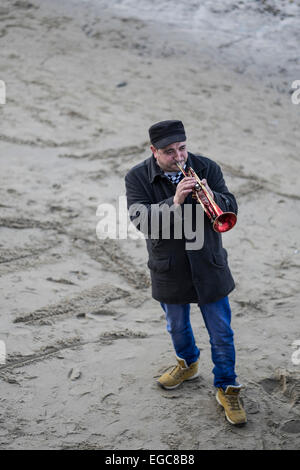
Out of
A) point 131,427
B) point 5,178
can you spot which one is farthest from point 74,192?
point 131,427

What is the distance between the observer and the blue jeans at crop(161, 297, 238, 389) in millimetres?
3227

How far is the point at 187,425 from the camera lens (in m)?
3.27

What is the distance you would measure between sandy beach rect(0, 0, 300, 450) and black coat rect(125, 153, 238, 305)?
80 cm

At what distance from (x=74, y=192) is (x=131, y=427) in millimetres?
3566

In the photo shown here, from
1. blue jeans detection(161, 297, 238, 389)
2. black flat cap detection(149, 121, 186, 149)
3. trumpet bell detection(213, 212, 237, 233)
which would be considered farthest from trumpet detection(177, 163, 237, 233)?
blue jeans detection(161, 297, 238, 389)

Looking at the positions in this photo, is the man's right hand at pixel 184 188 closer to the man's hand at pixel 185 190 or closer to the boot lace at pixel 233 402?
the man's hand at pixel 185 190

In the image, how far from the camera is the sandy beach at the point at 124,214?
11.2 feet

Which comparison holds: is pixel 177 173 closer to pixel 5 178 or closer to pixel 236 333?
pixel 236 333

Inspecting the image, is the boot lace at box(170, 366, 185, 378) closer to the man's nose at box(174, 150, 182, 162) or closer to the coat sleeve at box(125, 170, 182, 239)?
the coat sleeve at box(125, 170, 182, 239)

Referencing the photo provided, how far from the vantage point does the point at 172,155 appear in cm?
313

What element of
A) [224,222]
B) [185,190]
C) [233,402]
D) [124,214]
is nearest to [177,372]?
[233,402]

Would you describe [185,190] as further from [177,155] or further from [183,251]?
[183,251]

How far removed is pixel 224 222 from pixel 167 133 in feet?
1.96

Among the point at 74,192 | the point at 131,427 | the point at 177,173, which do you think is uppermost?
the point at 177,173
